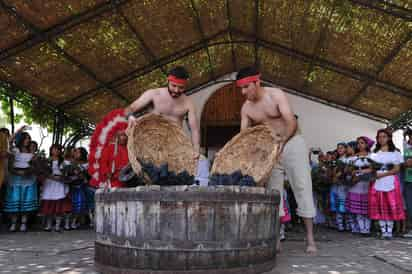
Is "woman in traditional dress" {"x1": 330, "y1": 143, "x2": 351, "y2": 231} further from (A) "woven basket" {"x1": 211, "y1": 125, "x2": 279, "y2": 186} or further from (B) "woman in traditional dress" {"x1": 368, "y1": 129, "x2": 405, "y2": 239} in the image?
(A) "woven basket" {"x1": 211, "y1": 125, "x2": 279, "y2": 186}

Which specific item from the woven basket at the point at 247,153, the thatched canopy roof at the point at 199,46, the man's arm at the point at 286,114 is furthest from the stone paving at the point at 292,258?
the thatched canopy roof at the point at 199,46

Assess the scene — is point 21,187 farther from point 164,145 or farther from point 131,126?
point 131,126

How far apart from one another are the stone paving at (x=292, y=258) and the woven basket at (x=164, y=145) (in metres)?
1.02

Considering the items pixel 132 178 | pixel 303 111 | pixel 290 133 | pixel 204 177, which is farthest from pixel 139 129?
pixel 303 111

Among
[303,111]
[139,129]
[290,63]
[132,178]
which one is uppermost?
[290,63]

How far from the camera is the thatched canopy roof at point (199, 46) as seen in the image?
23.4 ft

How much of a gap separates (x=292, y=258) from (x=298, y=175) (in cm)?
81

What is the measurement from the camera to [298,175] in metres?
3.62

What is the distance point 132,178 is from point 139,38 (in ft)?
19.2

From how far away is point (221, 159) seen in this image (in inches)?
137

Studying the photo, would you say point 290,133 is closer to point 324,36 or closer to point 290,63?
point 324,36

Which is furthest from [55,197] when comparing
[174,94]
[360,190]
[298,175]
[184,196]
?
[360,190]

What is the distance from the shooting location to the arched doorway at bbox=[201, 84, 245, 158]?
1299 centimetres

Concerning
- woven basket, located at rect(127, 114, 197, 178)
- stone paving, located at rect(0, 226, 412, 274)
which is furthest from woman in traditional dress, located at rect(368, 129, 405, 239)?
woven basket, located at rect(127, 114, 197, 178)
